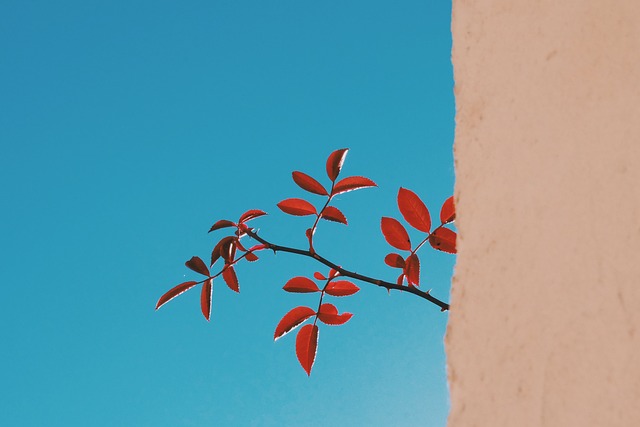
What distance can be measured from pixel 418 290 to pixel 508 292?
678mm

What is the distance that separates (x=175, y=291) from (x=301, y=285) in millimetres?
266

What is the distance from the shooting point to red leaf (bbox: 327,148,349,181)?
4.16 ft

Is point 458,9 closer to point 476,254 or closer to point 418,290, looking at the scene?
point 476,254

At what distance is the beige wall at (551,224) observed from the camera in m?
0.41

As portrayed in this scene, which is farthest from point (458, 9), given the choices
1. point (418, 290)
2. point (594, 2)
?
point (418, 290)

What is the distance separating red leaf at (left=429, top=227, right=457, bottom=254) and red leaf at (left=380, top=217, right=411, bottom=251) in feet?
0.20

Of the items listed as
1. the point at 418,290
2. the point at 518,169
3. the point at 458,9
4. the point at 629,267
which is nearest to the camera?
the point at 629,267

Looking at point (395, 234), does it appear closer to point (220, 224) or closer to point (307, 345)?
point (307, 345)

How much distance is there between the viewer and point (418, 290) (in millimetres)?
1152

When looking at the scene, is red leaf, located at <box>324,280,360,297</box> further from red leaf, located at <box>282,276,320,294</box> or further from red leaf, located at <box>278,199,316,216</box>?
red leaf, located at <box>278,199,316,216</box>

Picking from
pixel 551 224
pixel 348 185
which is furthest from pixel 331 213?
pixel 551 224

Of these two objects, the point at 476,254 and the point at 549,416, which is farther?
the point at 476,254

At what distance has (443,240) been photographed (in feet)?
3.70

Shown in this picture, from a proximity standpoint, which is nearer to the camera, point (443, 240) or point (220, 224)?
point (443, 240)
